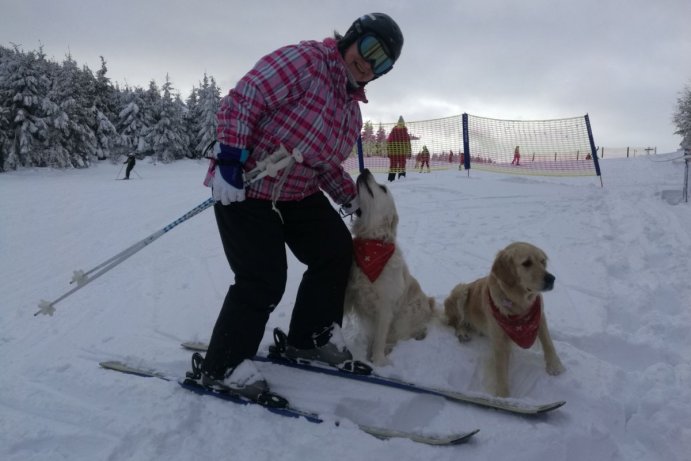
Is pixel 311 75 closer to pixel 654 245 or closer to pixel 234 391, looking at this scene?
pixel 234 391

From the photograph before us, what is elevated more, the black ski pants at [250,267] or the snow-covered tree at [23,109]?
the snow-covered tree at [23,109]

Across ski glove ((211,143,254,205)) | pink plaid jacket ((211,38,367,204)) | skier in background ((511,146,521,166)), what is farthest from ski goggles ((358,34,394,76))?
skier in background ((511,146,521,166))

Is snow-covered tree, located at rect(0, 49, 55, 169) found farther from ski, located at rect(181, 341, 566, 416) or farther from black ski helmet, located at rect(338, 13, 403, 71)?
black ski helmet, located at rect(338, 13, 403, 71)

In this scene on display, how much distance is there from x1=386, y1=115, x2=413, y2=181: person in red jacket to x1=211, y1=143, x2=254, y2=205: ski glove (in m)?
10.6

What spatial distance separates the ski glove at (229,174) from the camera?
6.94 ft

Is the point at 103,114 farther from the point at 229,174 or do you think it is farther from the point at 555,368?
the point at 555,368

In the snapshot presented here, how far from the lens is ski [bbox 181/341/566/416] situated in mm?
2184

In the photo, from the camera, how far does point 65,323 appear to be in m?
3.41

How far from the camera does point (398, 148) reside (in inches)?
517

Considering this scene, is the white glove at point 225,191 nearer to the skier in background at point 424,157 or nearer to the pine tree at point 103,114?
the skier in background at point 424,157

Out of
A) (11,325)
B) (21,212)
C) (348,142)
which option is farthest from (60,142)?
(348,142)

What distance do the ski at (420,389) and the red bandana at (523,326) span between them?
1.40 feet

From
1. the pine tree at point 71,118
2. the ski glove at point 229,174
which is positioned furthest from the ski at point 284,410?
the pine tree at point 71,118

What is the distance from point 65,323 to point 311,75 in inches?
113
